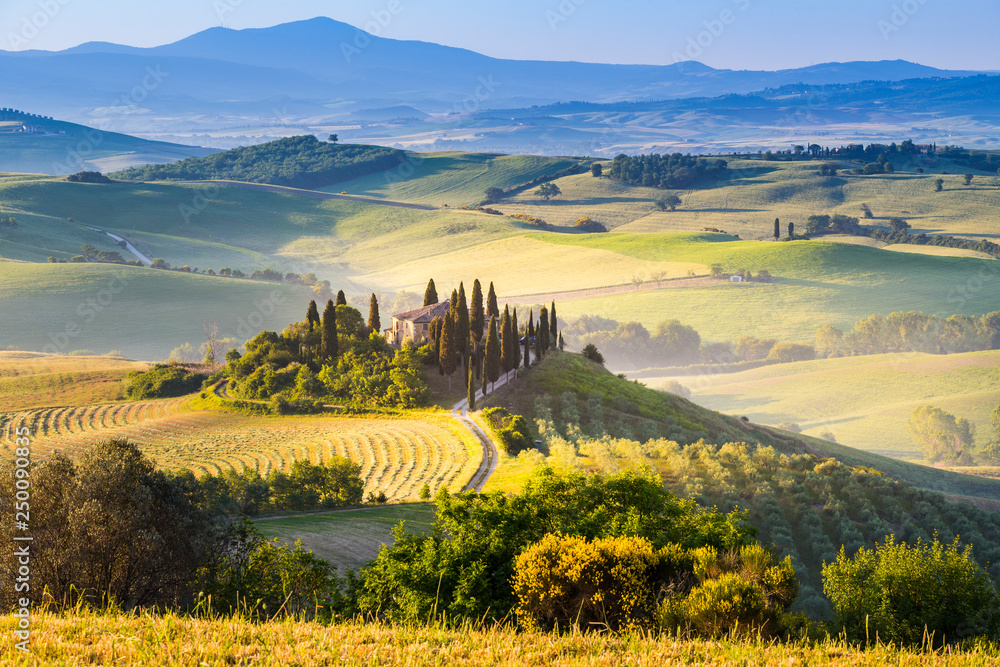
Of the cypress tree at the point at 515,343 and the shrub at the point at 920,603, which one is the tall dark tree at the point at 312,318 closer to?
the cypress tree at the point at 515,343

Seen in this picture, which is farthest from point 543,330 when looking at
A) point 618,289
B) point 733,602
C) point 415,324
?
point 618,289

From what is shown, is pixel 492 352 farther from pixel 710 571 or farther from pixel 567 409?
pixel 710 571

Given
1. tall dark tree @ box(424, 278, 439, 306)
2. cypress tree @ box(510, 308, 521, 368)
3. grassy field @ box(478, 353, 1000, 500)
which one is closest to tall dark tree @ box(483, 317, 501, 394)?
grassy field @ box(478, 353, 1000, 500)

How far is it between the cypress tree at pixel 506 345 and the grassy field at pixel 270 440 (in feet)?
29.3

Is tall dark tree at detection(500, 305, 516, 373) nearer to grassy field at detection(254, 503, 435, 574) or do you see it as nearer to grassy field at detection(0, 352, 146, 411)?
grassy field at detection(254, 503, 435, 574)

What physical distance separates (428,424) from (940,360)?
98.1m

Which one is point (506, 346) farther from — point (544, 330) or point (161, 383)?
point (161, 383)

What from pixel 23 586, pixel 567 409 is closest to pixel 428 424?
pixel 567 409

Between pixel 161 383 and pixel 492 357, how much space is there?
29243 millimetres

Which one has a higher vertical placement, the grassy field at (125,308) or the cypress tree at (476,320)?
the cypress tree at (476,320)

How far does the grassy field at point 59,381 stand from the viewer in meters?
65.3

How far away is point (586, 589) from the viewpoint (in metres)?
15.6

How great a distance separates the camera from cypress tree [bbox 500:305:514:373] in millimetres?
61188

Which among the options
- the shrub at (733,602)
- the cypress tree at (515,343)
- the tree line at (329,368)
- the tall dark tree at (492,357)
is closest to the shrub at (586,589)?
the shrub at (733,602)
